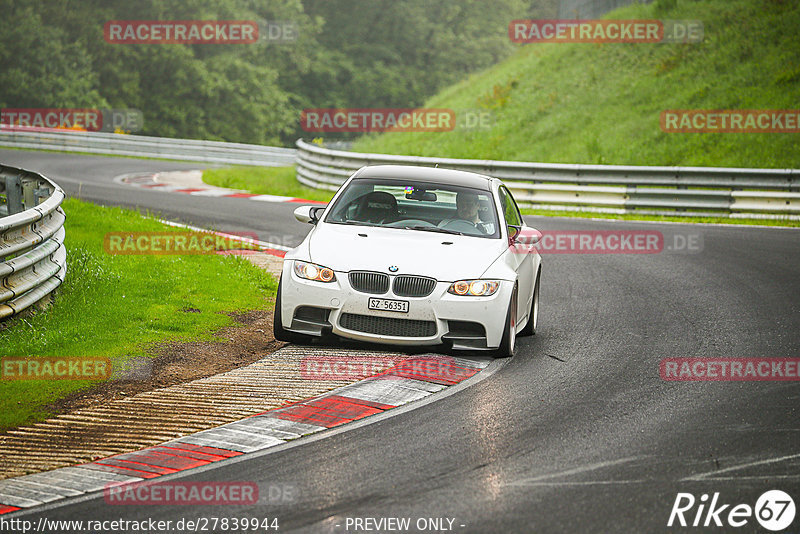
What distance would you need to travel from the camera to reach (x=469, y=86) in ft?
133

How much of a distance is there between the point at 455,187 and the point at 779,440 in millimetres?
4421

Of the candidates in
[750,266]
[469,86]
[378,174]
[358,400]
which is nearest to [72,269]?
[378,174]

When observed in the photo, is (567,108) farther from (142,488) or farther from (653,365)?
(142,488)

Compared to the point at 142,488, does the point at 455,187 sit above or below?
above

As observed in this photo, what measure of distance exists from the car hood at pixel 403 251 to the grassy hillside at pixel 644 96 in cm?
1733

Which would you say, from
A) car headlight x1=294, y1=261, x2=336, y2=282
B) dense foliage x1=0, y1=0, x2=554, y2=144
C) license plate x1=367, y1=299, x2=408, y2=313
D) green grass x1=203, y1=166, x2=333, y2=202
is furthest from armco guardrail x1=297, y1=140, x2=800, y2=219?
dense foliage x1=0, y1=0, x2=554, y2=144

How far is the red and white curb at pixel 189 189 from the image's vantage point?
22734 millimetres

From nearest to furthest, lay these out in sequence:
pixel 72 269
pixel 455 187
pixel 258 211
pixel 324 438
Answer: pixel 324 438
pixel 455 187
pixel 72 269
pixel 258 211
